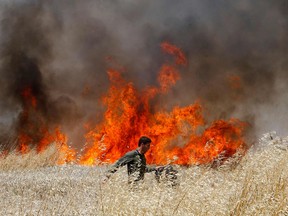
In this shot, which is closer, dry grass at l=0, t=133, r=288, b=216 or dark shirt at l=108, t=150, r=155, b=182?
dry grass at l=0, t=133, r=288, b=216

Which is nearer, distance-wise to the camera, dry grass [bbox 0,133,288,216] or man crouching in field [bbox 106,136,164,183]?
dry grass [bbox 0,133,288,216]

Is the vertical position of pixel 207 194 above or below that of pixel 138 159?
below

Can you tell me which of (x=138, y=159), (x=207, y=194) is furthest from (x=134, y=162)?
(x=207, y=194)

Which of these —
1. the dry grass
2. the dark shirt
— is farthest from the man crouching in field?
the dry grass

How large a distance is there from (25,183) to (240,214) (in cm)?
557

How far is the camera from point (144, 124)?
1496 centimetres

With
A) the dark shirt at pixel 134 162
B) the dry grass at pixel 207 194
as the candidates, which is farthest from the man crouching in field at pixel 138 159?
the dry grass at pixel 207 194

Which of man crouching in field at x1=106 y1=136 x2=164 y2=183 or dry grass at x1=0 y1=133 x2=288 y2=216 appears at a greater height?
man crouching in field at x1=106 y1=136 x2=164 y2=183

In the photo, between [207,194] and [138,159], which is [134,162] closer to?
[138,159]

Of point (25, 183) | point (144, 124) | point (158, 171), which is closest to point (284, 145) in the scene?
point (158, 171)

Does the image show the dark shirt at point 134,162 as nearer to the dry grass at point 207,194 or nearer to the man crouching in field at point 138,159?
the man crouching in field at point 138,159

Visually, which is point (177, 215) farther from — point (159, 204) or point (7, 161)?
point (7, 161)

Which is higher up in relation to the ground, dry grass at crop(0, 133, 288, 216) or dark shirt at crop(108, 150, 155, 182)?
dark shirt at crop(108, 150, 155, 182)

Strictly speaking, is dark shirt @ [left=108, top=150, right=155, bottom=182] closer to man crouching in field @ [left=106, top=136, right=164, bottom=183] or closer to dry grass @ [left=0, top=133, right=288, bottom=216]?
man crouching in field @ [left=106, top=136, right=164, bottom=183]
